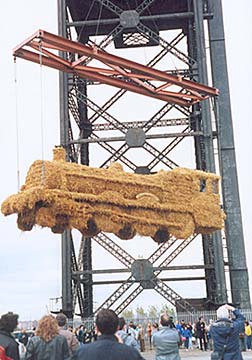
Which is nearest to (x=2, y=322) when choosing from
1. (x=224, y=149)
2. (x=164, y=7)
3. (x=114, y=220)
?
(x=114, y=220)

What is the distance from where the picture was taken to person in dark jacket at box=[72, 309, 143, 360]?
4500mm

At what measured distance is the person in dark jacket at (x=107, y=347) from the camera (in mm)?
4500

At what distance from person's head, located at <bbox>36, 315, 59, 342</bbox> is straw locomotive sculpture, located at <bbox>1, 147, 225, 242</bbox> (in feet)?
27.4

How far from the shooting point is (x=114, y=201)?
54.2 ft

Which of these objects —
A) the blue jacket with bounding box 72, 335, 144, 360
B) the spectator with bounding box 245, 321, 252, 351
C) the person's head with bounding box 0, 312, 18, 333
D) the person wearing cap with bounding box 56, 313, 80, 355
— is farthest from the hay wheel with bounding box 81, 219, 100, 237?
the blue jacket with bounding box 72, 335, 144, 360

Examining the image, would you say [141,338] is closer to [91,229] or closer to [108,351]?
[91,229]

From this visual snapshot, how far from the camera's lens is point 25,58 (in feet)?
61.0

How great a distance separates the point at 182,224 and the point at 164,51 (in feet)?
42.1

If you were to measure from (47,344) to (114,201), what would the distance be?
1008cm

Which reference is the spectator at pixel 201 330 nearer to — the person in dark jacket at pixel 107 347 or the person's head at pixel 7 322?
the person's head at pixel 7 322

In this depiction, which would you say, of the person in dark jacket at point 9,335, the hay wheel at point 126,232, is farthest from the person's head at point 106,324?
the hay wheel at point 126,232

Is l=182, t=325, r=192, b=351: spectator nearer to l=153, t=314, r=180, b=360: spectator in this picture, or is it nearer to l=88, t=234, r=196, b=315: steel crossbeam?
l=88, t=234, r=196, b=315: steel crossbeam

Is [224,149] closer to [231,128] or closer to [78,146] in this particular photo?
[231,128]

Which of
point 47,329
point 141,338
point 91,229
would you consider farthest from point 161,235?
point 47,329
